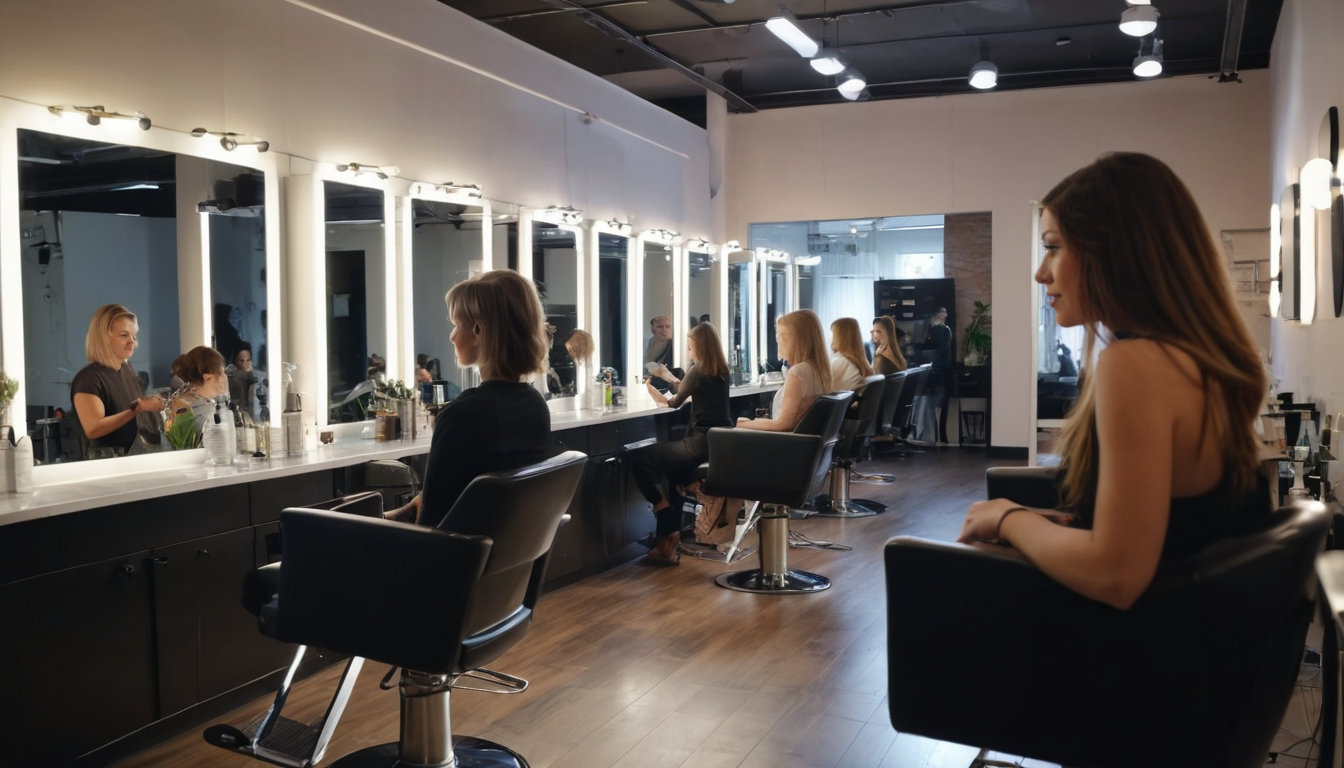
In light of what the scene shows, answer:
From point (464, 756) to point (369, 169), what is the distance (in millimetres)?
2529

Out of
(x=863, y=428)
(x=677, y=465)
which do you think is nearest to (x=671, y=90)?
(x=863, y=428)

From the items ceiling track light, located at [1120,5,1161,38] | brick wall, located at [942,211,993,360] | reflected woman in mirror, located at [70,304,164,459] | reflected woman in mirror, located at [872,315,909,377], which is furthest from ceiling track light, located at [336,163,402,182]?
brick wall, located at [942,211,993,360]

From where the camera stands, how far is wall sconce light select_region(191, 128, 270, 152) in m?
3.50

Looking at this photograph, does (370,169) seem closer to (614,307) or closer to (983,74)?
(614,307)

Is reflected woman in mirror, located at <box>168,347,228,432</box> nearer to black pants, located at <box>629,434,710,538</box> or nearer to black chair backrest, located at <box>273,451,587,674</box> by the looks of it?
black chair backrest, located at <box>273,451,587,674</box>

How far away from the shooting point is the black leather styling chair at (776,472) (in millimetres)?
4441

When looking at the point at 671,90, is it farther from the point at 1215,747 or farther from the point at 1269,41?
the point at 1215,747

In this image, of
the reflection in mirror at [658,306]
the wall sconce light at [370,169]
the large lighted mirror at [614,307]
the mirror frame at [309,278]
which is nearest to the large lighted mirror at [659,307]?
the reflection in mirror at [658,306]

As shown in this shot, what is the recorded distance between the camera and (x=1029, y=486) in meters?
2.41

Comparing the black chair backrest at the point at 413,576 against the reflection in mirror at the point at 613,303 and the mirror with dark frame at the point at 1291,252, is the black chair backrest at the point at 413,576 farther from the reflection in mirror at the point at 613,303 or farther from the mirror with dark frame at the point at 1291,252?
the reflection in mirror at the point at 613,303

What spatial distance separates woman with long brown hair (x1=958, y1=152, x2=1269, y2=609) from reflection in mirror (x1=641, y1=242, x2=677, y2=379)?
533 cm

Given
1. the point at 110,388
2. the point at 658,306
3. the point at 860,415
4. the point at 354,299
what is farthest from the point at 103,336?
the point at 658,306

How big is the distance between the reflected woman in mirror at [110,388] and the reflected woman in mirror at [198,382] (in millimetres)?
135

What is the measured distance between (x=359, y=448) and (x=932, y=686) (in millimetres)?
2700
